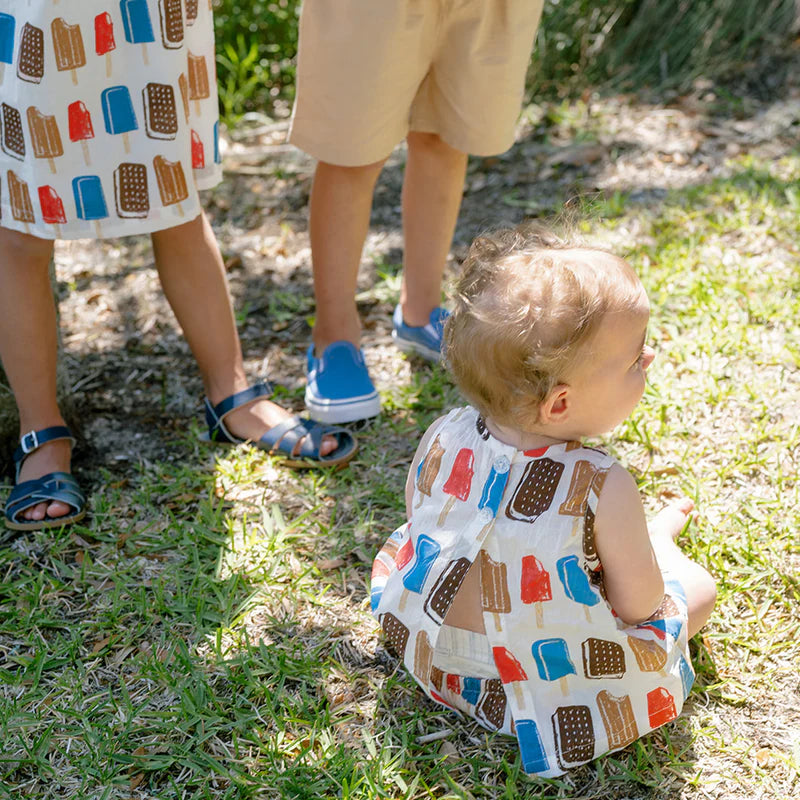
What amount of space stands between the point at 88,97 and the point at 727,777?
1.80m

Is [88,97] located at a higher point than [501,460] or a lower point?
higher

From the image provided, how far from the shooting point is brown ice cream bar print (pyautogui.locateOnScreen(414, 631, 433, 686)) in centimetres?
166

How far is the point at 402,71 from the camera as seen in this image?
223 cm

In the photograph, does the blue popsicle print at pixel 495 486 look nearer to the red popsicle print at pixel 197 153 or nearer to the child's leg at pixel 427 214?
the red popsicle print at pixel 197 153

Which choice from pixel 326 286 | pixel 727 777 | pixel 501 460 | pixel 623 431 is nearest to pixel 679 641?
pixel 727 777

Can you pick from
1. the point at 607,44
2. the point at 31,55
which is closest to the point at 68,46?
the point at 31,55

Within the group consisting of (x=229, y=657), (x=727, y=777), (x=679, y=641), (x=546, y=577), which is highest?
(x=546, y=577)

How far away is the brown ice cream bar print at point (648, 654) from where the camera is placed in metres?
1.60

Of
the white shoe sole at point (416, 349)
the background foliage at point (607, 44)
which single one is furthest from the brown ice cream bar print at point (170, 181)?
the background foliage at point (607, 44)

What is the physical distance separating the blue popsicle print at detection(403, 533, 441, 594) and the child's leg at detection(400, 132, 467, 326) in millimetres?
1230

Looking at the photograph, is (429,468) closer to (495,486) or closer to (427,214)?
(495,486)

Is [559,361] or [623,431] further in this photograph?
[623,431]

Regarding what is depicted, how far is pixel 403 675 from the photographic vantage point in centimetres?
183

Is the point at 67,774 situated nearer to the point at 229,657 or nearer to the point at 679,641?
the point at 229,657
